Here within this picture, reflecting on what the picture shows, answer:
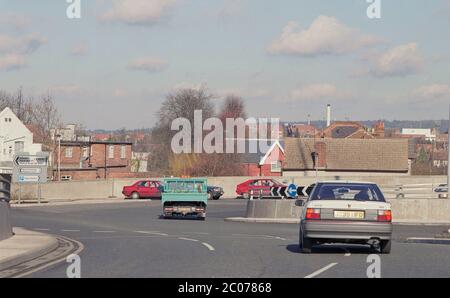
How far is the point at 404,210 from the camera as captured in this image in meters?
35.6

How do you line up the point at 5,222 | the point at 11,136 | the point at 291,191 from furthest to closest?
the point at 11,136, the point at 291,191, the point at 5,222

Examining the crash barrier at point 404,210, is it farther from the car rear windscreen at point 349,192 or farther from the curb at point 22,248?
the car rear windscreen at point 349,192

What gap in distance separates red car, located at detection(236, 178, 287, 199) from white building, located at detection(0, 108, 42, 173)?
34058mm

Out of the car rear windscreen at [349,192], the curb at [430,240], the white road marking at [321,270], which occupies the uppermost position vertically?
the car rear windscreen at [349,192]

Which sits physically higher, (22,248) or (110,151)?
(110,151)

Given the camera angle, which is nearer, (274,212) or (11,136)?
(274,212)

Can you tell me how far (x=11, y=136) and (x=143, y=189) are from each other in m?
36.2

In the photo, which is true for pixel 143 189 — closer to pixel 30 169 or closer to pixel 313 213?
pixel 30 169

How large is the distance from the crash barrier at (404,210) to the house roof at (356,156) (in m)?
49.1

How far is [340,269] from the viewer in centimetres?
1490

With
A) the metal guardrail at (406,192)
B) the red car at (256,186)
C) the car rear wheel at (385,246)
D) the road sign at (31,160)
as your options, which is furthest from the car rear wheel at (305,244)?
the red car at (256,186)

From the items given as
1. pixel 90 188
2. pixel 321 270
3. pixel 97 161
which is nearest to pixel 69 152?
pixel 97 161

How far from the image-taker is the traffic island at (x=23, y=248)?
16.3 m
